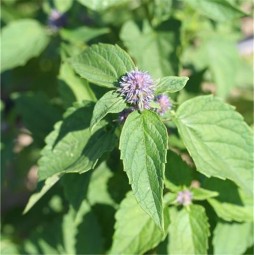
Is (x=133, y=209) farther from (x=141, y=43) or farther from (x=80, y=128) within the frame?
(x=141, y=43)

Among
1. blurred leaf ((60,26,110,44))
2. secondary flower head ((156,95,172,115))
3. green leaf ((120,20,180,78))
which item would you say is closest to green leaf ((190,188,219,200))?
secondary flower head ((156,95,172,115))

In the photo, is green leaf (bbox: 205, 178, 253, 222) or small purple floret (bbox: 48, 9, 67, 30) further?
small purple floret (bbox: 48, 9, 67, 30)

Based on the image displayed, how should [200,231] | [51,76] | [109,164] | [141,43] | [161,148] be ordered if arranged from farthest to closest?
[51,76]
[141,43]
[109,164]
[200,231]
[161,148]

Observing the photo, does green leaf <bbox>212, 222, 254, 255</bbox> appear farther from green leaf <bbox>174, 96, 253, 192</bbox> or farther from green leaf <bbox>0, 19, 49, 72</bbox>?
green leaf <bbox>0, 19, 49, 72</bbox>

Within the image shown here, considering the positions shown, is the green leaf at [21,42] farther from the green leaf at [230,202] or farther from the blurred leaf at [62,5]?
the green leaf at [230,202]

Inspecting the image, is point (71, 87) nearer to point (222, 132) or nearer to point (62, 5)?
point (62, 5)

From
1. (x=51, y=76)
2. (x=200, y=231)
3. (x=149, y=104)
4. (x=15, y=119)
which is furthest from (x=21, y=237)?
(x=149, y=104)

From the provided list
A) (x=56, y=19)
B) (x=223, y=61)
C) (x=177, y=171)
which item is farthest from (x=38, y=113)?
(x=223, y=61)

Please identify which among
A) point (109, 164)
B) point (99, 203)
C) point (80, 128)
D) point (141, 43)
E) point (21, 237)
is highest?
point (141, 43)
